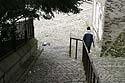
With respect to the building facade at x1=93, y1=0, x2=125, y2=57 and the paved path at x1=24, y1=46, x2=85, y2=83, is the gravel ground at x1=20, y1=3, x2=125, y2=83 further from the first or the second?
the building facade at x1=93, y1=0, x2=125, y2=57

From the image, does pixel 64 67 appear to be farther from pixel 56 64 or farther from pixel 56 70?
pixel 56 64

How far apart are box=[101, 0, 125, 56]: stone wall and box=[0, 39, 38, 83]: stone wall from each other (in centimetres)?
483

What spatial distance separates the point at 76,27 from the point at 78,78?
15.0 metres

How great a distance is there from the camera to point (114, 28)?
1347cm

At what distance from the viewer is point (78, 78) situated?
8641 mm

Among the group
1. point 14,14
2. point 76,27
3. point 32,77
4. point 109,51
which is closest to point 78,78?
point 32,77

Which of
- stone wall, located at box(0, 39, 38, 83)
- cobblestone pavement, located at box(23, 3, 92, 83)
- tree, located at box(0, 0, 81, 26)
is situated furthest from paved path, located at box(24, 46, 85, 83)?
tree, located at box(0, 0, 81, 26)

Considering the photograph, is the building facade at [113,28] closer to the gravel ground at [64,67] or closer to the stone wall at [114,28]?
the stone wall at [114,28]

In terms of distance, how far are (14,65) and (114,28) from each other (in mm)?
6958

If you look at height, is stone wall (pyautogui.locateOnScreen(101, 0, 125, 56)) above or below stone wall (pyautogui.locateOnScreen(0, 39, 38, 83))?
above

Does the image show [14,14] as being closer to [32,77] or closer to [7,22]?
[7,22]

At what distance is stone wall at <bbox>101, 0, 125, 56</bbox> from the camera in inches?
521

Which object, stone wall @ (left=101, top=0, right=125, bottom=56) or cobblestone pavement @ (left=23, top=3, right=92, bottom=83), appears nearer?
cobblestone pavement @ (left=23, top=3, right=92, bottom=83)

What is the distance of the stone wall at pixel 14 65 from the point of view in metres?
7.02
